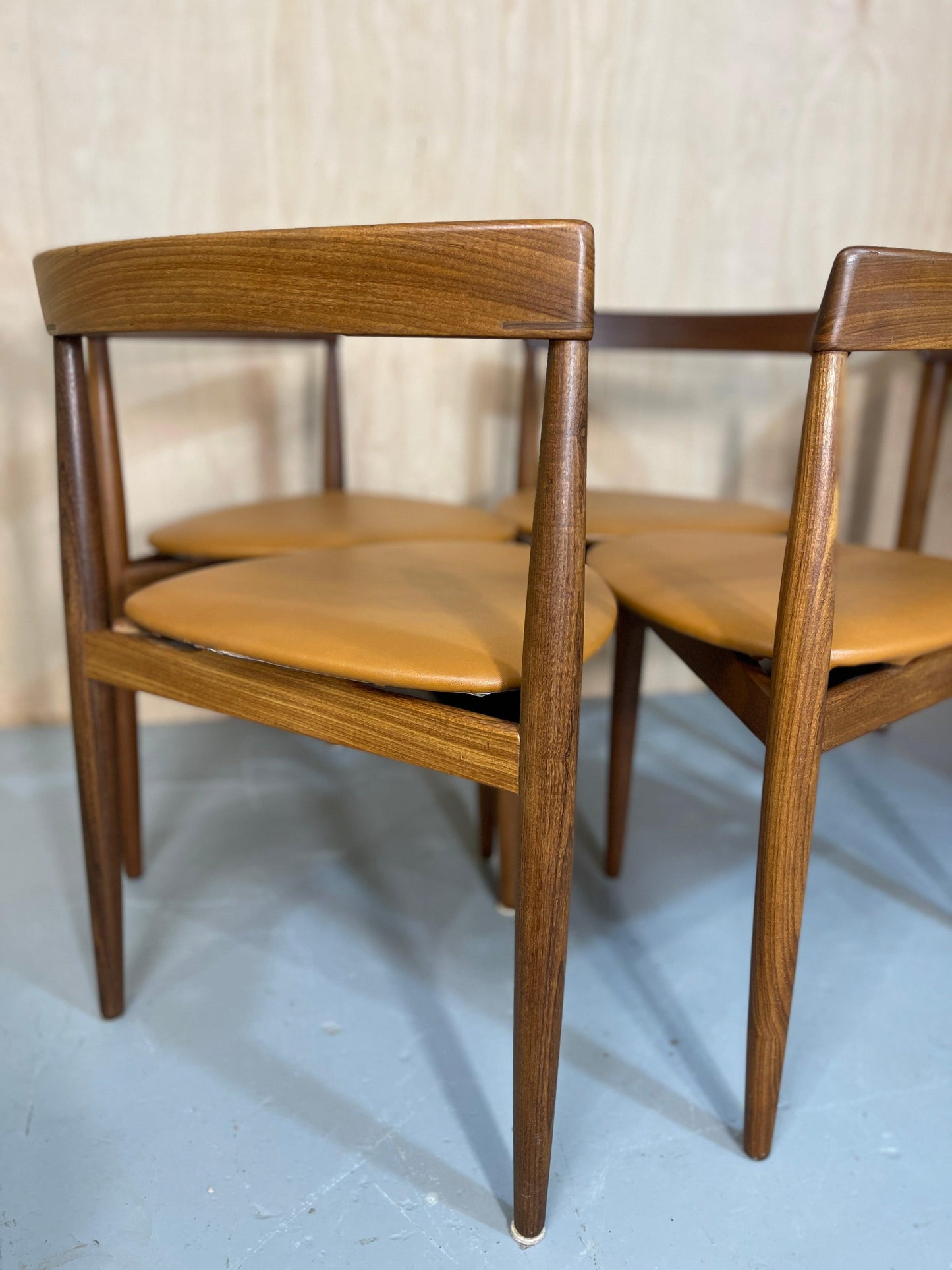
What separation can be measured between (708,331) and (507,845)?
78 centimetres

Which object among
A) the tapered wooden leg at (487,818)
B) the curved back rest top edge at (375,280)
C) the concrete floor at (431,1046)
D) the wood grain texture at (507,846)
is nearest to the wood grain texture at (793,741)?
the concrete floor at (431,1046)

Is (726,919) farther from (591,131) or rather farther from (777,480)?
(591,131)

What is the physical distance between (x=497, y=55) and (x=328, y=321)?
126 cm

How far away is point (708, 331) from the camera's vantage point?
4.42ft

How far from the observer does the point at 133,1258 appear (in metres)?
0.69

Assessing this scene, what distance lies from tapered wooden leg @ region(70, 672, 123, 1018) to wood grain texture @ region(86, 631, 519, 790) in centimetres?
4

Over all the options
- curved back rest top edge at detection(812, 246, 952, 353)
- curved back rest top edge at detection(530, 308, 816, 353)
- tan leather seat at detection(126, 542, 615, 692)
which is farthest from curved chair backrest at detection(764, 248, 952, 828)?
curved back rest top edge at detection(530, 308, 816, 353)

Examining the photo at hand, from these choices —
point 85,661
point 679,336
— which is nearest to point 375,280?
point 85,661

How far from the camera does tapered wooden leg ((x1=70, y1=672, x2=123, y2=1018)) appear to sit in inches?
34.5

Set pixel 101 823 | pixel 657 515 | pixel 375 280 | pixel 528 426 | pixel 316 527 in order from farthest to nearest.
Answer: pixel 528 426, pixel 657 515, pixel 316 527, pixel 101 823, pixel 375 280

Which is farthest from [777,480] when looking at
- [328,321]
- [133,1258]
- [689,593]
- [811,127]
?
[133,1258]

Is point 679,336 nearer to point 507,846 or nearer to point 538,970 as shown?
point 507,846

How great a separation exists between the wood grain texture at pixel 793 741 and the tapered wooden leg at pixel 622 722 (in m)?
0.37

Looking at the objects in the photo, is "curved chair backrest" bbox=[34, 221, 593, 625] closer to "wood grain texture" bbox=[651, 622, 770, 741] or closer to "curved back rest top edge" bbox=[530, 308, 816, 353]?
"wood grain texture" bbox=[651, 622, 770, 741]
